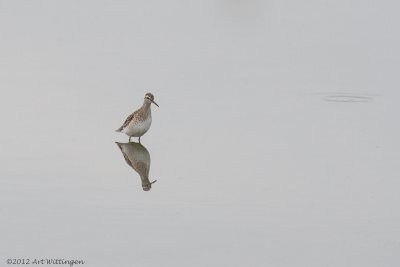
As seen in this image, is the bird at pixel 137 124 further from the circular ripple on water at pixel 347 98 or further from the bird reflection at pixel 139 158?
the circular ripple on water at pixel 347 98

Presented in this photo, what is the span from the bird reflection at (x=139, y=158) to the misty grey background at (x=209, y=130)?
0.22 m

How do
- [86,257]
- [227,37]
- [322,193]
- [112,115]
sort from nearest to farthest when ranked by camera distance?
[86,257]
[322,193]
[112,115]
[227,37]

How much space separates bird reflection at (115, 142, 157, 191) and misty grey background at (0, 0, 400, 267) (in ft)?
0.73

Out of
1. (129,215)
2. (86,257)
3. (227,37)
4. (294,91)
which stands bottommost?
(86,257)

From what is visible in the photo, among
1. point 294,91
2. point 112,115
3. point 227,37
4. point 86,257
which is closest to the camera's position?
point 86,257

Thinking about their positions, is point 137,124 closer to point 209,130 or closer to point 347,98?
point 209,130

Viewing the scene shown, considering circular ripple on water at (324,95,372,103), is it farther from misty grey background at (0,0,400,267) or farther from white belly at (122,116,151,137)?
white belly at (122,116,151,137)

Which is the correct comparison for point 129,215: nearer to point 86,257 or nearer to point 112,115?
point 86,257

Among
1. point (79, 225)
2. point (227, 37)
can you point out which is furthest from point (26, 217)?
point (227, 37)

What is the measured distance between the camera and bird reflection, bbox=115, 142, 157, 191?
445 inches

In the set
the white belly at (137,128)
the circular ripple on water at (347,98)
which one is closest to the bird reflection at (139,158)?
the white belly at (137,128)

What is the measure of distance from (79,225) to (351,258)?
2312 millimetres

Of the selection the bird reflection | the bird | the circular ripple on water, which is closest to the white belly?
the bird

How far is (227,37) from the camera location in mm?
20828
